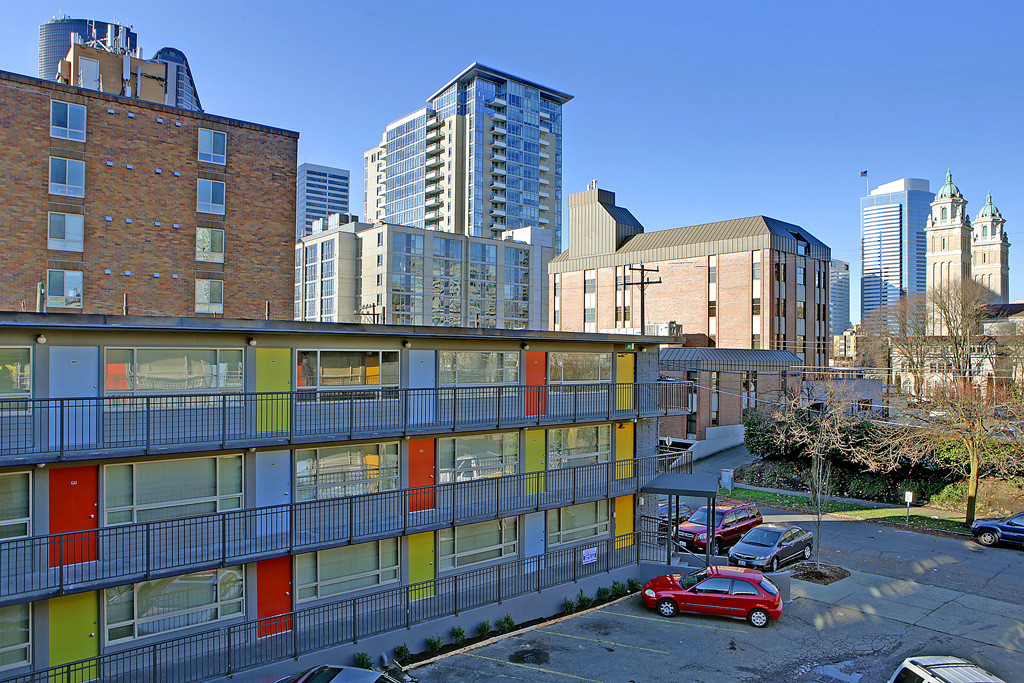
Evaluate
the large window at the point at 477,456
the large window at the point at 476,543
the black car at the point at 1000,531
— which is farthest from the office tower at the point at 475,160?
the large window at the point at 476,543

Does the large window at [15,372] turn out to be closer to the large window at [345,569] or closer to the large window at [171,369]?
the large window at [171,369]

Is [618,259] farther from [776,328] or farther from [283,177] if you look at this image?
[283,177]

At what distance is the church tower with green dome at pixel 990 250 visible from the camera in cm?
13138

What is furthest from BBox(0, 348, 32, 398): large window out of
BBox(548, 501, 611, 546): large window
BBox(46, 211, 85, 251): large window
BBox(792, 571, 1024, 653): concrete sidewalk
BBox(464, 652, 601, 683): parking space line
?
BBox(792, 571, 1024, 653): concrete sidewalk

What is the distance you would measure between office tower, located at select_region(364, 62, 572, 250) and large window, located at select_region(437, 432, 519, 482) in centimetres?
9675

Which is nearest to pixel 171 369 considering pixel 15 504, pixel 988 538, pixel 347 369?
pixel 15 504

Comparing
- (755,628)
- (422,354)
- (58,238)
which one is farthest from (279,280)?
(755,628)

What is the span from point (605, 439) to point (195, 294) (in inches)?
780

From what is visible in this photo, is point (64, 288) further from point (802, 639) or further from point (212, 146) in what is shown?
point (802, 639)

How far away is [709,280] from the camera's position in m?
54.2

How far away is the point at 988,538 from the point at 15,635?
1152 inches

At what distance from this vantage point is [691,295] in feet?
181

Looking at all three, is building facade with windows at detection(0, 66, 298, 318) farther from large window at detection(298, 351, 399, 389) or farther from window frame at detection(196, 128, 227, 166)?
large window at detection(298, 351, 399, 389)

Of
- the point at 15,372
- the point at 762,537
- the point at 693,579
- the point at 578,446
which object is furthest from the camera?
the point at 762,537
